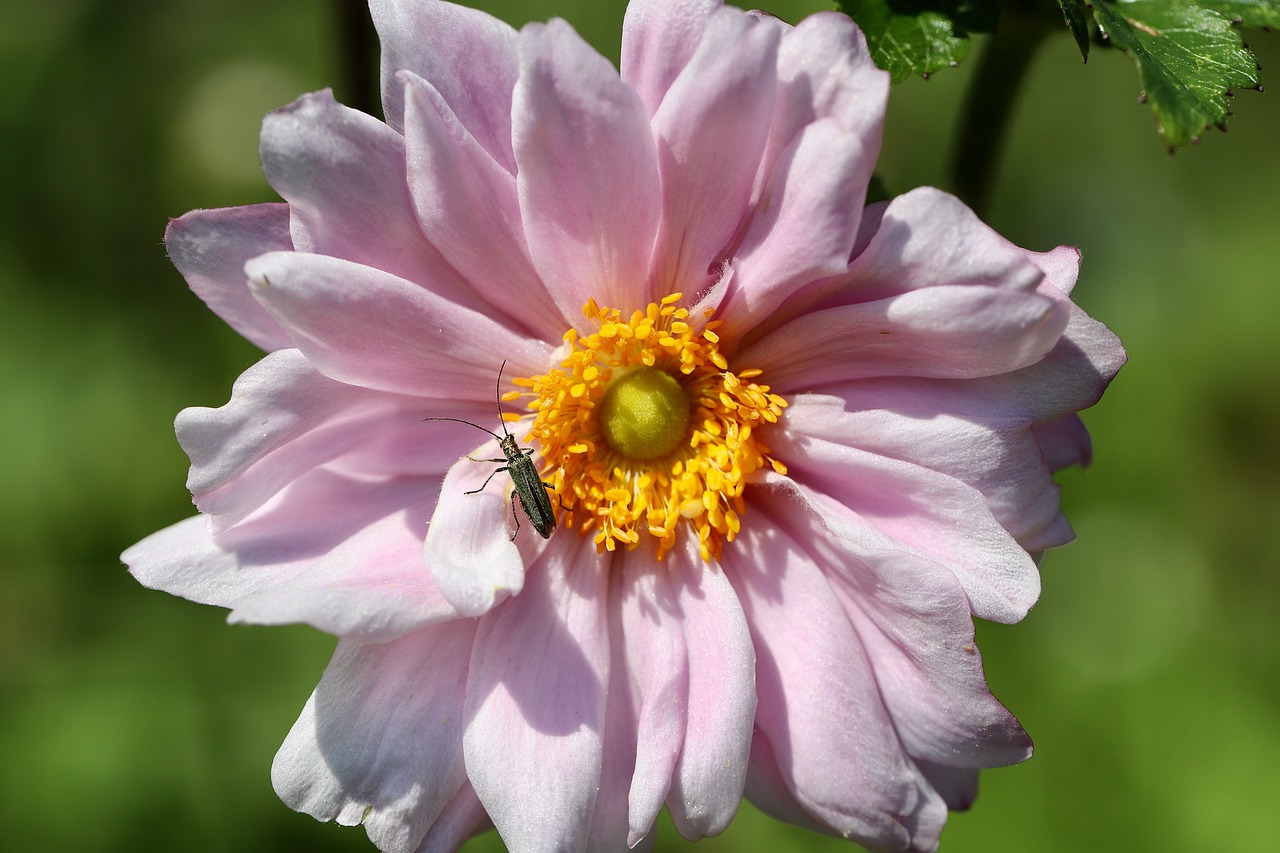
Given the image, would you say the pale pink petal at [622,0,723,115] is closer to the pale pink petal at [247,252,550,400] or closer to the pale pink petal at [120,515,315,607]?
the pale pink petal at [247,252,550,400]

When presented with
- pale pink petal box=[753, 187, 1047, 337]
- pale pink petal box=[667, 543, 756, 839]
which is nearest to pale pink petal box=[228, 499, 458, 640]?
pale pink petal box=[667, 543, 756, 839]

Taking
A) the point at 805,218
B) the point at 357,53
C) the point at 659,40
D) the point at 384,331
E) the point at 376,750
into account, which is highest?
the point at 659,40

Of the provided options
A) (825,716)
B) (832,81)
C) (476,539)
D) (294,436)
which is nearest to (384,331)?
(294,436)

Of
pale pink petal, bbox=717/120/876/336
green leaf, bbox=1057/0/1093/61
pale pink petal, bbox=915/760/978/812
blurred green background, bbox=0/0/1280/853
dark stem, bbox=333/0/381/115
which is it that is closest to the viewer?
pale pink petal, bbox=717/120/876/336

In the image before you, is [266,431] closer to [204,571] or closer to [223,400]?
[204,571]

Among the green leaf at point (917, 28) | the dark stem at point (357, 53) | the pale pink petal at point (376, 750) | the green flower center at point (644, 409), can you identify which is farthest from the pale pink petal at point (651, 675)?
the dark stem at point (357, 53)

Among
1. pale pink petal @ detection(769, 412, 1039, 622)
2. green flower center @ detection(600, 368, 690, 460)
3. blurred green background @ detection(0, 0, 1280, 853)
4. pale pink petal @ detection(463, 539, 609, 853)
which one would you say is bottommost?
blurred green background @ detection(0, 0, 1280, 853)

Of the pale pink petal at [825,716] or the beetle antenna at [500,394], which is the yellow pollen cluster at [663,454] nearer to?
the beetle antenna at [500,394]
